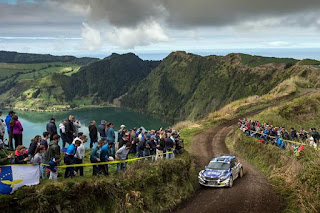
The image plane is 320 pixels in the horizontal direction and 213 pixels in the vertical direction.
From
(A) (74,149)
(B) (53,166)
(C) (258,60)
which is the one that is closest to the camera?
(B) (53,166)

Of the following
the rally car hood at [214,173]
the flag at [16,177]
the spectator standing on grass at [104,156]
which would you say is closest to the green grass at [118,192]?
the flag at [16,177]

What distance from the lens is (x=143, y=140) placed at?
18.2m

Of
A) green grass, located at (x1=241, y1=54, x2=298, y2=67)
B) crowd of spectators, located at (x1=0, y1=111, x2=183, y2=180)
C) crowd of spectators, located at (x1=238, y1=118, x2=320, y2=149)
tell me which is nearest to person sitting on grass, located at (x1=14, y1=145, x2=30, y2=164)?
crowd of spectators, located at (x1=0, y1=111, x2=183, y2=180)

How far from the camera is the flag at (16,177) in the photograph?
1080 centimetres

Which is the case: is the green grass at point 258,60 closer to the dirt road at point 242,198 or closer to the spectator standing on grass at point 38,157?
the dirt road at point 242,198

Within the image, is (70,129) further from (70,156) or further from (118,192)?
(118,192)

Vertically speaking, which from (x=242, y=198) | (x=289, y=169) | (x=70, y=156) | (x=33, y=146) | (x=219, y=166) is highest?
(x=33, y=146)

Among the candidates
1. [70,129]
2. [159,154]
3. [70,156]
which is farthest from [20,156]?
[159,154]

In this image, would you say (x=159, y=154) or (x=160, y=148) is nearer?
(x=159, y=154)

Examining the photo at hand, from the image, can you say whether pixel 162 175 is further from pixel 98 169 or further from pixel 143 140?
pixel 98 169

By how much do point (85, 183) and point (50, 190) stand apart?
65.8 inches

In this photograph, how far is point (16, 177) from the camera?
11180mm

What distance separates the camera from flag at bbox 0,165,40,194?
10805 millimetres

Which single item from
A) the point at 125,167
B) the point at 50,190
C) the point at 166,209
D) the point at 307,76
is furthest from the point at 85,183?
the point at 307,76
